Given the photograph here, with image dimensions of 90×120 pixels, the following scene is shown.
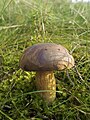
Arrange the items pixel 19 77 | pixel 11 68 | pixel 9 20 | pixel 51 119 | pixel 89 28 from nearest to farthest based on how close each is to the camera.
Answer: pixel 51 119 < pixel 19 77 < pixel 11 68 < pixel 89 28 < pixel 9 20

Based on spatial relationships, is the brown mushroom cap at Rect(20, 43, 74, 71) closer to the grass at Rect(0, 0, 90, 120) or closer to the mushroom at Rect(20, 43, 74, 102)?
the mushroom at Rect(20, 43, 74, 102)

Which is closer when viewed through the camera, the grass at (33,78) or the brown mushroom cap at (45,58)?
the brown mushroom cap at (45,58)

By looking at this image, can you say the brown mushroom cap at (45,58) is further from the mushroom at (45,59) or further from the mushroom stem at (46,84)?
the mushroom stem at (46,84)

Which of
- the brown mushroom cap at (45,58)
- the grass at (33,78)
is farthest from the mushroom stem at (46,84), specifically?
the brown mushroom cap at (45,58)

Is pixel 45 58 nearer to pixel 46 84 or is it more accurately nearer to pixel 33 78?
pixel 46 84

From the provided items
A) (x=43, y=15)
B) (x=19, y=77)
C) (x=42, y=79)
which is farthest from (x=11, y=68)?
(x=43, y=15)

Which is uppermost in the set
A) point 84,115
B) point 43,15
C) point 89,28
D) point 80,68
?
point 43,15

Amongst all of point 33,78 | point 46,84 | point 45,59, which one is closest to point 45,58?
point 45,59

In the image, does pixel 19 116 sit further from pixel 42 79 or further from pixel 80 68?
pixel 80 68
